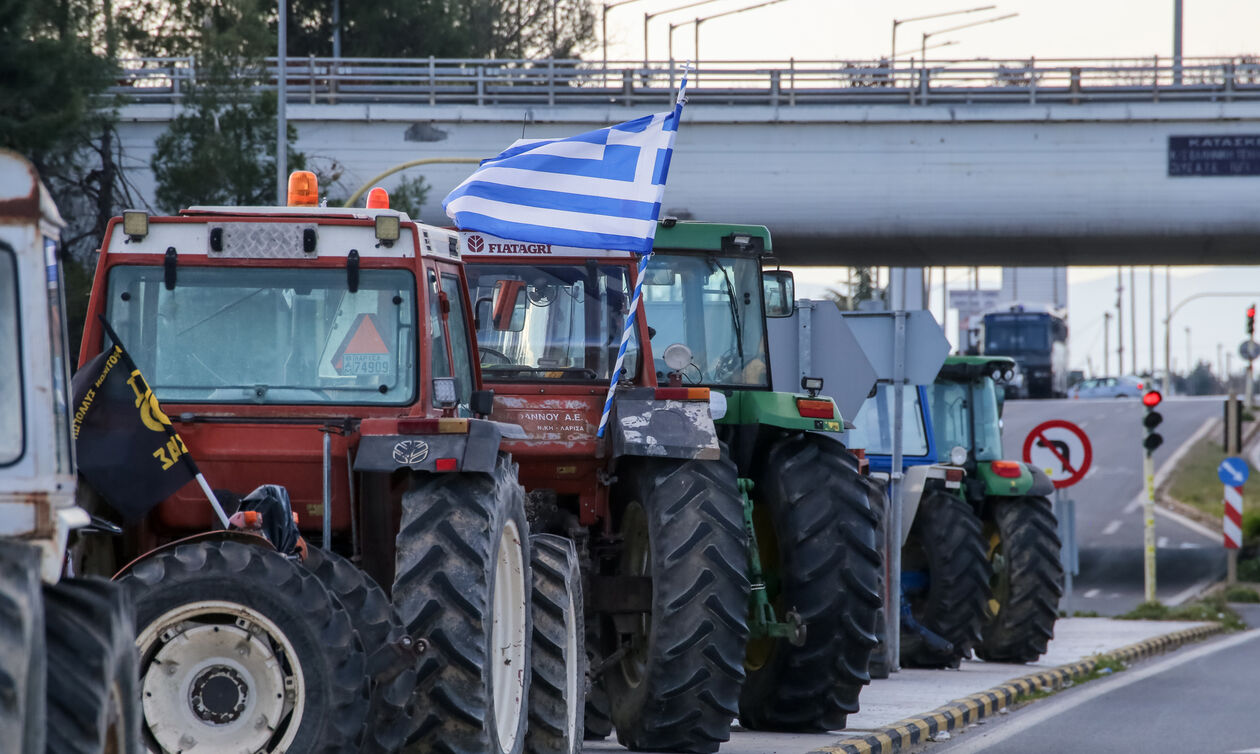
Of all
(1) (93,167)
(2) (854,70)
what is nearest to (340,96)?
(1) (93,167)

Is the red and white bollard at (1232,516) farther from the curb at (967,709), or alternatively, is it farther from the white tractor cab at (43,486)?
the white tractor cab at (43,486)

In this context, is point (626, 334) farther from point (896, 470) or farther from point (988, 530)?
point (988, 530)

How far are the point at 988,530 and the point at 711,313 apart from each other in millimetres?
7660

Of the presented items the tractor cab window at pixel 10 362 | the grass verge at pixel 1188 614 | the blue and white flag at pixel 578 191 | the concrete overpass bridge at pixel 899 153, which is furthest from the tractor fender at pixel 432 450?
the concrete overpass bridge at pixel 899 153

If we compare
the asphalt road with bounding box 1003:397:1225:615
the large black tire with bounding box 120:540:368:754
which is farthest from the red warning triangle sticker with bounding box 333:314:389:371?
the asphalt road with bounding box 1003:397:1225:615

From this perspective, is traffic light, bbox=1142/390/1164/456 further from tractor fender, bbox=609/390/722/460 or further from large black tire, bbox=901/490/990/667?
tractor fender, bbox=609/390/722/460

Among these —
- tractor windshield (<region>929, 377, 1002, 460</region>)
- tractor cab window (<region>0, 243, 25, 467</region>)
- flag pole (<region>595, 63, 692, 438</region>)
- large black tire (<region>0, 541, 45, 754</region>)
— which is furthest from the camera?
tractor windshield (<region>929, 377, 1002, 460</region>)

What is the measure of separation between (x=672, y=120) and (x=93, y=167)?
2480 centimetres

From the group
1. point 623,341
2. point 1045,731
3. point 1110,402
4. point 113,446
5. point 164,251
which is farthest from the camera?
point 1110,402

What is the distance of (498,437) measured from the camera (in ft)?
23.4

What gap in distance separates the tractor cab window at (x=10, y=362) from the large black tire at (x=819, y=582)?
24.2 ft

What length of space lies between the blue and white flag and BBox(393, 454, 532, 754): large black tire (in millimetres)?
3299

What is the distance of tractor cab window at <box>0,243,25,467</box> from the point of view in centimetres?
418

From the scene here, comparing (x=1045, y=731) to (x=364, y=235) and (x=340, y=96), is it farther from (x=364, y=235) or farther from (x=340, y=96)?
(x=340, y=96)
